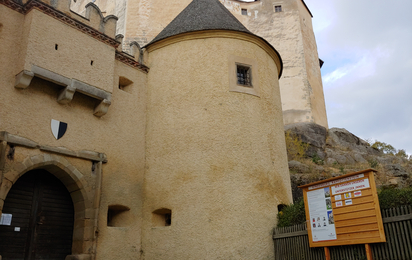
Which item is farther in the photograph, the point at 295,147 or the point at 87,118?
the point at 295,147

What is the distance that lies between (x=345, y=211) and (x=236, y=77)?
5.64 metres

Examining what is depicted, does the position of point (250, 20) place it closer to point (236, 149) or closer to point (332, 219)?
point (236, 149)

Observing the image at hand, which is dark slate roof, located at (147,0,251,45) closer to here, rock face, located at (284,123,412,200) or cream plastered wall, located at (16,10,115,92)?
cream plastered wall, located at (16,10,115,92)

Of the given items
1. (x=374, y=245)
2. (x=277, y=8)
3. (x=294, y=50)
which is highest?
(x=277, y=8)

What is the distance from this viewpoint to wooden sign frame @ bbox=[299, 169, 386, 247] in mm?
7793

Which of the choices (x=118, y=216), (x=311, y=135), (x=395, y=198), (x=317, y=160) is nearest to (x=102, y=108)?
(x=118, y=216)

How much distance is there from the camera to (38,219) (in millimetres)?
9258

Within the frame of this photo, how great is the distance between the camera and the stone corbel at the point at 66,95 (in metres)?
9.70

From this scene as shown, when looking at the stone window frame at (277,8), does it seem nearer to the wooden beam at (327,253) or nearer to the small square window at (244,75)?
the small square window at (244,75)

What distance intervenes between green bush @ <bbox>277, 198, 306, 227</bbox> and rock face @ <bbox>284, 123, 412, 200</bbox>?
719cm

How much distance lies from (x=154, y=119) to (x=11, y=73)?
14.9 feet

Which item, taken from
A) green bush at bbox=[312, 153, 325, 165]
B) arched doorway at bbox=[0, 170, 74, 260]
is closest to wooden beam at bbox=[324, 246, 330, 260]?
arched doorway at bbox=[0, 170, 74, 260]

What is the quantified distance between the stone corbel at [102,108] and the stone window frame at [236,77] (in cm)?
391

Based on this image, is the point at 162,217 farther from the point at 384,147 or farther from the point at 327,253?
the point at 384,147
